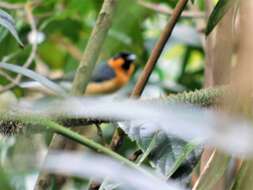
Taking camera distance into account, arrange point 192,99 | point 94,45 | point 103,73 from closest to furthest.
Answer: point 192,99, point 94,45, point 103,73

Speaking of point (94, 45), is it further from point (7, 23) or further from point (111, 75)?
point (111, 75)

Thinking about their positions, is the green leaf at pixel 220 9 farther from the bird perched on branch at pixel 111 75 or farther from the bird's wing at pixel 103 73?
the bird's wing at pixel 103 73

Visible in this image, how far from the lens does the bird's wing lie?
3653 millimetres

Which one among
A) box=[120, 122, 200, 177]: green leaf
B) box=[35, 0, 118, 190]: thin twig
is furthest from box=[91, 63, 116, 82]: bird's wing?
box=[120, 122, 200, 177]: green leaf

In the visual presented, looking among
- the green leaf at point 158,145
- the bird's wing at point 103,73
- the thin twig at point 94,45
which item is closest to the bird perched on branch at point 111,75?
the bird's wing at point 103,73

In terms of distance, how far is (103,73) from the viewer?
3816 millimetres

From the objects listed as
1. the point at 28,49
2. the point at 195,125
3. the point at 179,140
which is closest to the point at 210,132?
the point at 195,125

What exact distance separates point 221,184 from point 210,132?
0.24 m

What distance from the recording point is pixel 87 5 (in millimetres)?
1805

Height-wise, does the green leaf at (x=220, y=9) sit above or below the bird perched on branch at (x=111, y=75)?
above

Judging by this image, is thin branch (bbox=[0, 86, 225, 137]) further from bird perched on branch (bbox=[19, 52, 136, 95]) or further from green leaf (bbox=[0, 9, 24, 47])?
bird perched on branch (bbox=[19, 52, 136, 95])

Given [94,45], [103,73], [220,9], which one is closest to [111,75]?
[103,73]

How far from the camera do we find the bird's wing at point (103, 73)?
3653 millimetres

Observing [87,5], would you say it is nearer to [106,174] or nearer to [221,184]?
[221,184]
